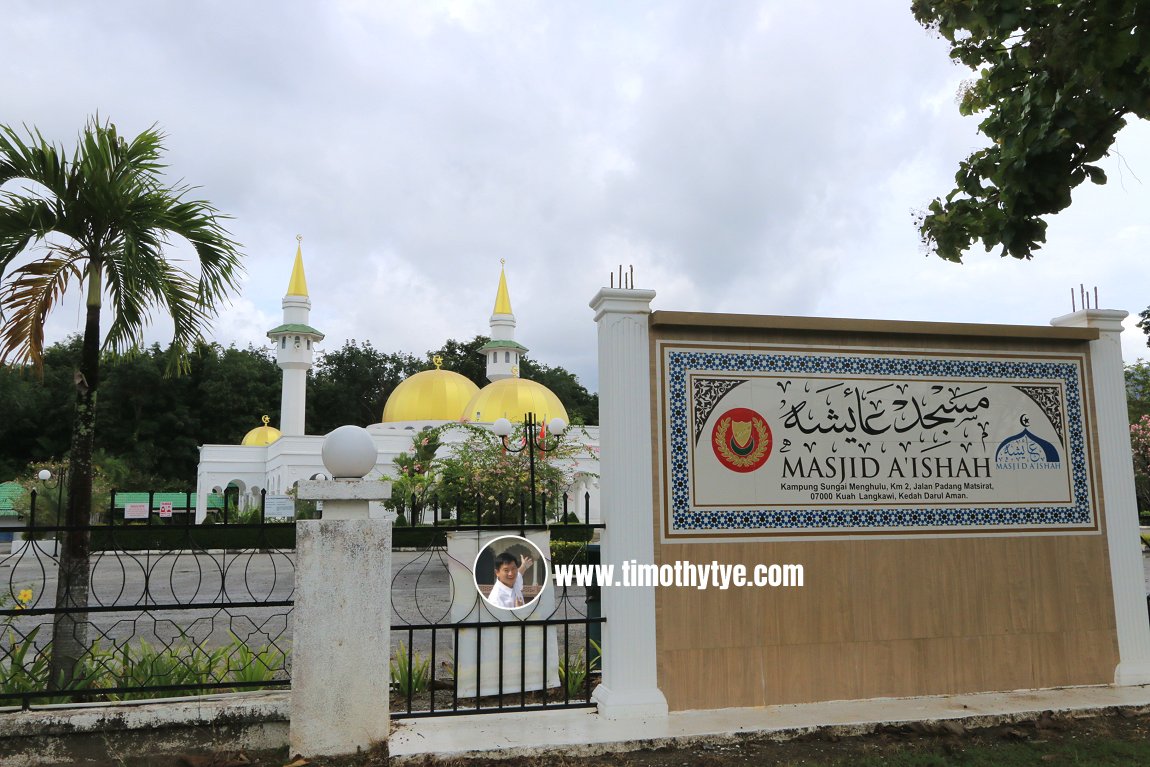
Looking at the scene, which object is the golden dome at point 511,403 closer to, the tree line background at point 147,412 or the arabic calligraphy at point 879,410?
the tree line background at point 147,412

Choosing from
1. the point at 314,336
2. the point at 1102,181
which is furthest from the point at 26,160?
the point at 314,336

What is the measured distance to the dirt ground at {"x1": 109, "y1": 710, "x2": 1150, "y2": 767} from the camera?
398 cm

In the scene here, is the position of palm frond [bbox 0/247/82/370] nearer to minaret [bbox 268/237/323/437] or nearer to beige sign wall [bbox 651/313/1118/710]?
beige sign wall [bbox 651/313/1118/710]

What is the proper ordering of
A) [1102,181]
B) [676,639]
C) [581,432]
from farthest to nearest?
[581,432], [676,639], [1102,181]

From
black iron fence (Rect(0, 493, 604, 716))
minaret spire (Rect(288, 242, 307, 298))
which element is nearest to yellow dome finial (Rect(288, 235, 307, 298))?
A: minaret spire (Rect(288, 242, 307, 298))

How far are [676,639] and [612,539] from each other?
70 centimetres

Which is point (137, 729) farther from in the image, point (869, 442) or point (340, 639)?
point (869, 442)

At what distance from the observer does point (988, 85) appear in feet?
16.2

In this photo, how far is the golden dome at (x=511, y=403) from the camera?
27234 mm

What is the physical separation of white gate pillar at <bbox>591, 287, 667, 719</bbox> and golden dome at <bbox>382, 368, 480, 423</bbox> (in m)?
26.2

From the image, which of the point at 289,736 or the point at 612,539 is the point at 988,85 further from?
the point at 289,736

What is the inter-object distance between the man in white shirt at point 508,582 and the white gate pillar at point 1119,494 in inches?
153

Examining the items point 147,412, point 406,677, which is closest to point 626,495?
point 406,677

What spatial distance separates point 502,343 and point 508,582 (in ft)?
101
